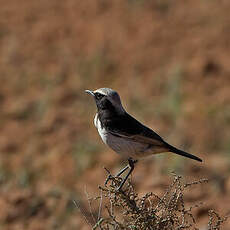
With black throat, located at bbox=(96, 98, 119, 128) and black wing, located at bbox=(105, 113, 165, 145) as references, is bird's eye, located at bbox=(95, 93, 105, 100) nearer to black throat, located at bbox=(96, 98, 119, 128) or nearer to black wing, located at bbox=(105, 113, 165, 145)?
black throat, located at bbox=(96, 98, 119, 128)

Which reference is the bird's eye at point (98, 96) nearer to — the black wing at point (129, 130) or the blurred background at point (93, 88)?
the black wing at point (129, 130)

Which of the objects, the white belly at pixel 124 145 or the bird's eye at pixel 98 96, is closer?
the white belly at pixel 124 145

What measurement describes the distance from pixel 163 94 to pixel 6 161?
12.5 feet

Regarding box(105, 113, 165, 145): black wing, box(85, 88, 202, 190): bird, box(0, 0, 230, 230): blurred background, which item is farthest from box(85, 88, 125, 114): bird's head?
box(0, 0, 230, 230): blurred background

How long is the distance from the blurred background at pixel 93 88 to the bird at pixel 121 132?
229cm

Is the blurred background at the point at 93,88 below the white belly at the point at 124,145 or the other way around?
the other way around

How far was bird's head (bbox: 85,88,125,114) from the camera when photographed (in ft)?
21.3

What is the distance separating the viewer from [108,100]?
6523 millimetres

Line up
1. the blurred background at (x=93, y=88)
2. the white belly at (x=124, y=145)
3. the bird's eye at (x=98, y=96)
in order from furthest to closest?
the blurred background at (x=93, y=88), the bird's eye at (x=98, y=96), the white belly at (x=124, y=145)

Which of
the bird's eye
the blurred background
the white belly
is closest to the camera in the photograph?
the white belly

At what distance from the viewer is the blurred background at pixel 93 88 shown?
10039 millimetres

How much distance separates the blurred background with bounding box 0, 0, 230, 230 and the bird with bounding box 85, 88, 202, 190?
229 cm

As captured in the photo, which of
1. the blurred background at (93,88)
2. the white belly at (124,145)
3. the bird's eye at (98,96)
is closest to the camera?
the white belly at (124,145)

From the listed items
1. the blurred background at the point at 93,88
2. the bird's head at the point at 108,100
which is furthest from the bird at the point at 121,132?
the blurred background at the point at 93,88
